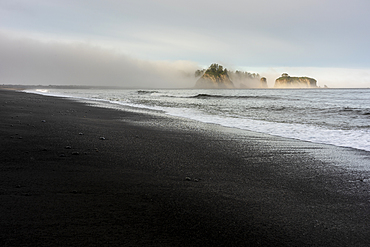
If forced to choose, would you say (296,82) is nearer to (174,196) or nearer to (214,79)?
(214,79)

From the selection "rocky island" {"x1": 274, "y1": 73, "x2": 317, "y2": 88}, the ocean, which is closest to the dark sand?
the ocean

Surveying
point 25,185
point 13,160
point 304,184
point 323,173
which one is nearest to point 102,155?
point 13,160

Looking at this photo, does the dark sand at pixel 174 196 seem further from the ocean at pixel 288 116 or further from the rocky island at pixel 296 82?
the rocky island at pixel 296 82

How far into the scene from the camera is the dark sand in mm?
1726

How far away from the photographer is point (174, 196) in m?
2.42

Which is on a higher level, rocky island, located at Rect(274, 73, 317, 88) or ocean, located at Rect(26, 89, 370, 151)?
rocky island, located at Rect(274, 73, 317, 88)

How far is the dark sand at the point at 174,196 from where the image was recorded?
1.73 m

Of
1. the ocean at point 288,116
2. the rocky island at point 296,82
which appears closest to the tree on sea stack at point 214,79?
the rocky island at point 296,82

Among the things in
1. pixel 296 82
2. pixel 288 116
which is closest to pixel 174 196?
pixel 288 116

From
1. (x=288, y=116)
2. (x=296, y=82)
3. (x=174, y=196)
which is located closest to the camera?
(x=174, y=196)

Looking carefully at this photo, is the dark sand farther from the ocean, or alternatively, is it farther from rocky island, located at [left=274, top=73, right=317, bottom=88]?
rocky island, located at [left=274, top=73, right=317, bottom=88]

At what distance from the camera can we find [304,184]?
2.96m

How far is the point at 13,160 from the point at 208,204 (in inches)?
108

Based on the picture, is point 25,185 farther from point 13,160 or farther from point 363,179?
point 363,179
